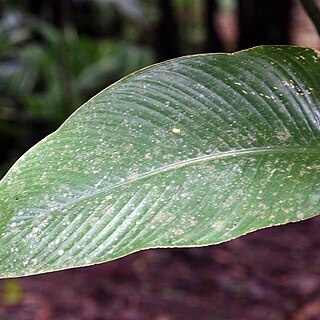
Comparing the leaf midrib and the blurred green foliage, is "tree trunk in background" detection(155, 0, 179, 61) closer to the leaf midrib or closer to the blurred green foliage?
the blurred green foliage

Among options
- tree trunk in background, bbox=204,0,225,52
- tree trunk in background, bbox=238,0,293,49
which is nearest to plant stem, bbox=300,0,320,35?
tree trunk in background, bbox=238,0,293,49

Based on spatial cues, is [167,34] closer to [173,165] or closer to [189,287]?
[189,287]

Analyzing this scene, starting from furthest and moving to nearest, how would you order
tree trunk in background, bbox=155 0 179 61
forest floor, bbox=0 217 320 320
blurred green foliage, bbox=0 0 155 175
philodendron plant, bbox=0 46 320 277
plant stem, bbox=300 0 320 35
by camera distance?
tree trunk in background, bbox=155 0 179 61, blurred green foliage, bbox=0 0 155 175, forest floor, bbox=0 217 320 320, plant stem, bbox=300 0 320 35, philodendron plant, bbox=0 46 320 277

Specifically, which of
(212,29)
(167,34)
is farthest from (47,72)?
(212,29)

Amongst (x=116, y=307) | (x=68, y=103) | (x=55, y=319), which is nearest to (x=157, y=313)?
(x=116, y=307)

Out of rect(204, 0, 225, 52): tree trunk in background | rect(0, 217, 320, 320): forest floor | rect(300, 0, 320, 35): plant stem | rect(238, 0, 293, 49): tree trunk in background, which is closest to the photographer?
rect(300, 0, 320, 35): plant stem

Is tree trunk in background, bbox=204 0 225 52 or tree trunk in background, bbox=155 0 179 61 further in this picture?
tree trunk in background, bbox=204 0 225 52

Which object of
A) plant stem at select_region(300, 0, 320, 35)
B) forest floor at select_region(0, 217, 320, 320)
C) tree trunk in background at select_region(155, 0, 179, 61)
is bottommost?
forest floor at select_region(0, 217, 320, 320)

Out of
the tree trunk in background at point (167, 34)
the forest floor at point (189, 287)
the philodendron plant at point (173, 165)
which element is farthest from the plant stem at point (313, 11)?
the tree trunk in background at point (167, 34)

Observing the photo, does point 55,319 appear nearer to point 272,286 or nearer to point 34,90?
point 272,286
